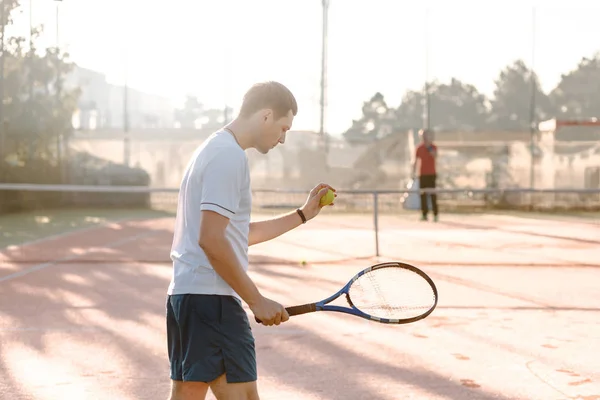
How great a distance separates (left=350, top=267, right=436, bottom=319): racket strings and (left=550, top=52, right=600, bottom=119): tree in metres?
22.5

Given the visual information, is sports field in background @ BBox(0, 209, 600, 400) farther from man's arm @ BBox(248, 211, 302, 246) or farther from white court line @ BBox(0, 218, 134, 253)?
man's arm @ BBox(248, 211, 302, 246)

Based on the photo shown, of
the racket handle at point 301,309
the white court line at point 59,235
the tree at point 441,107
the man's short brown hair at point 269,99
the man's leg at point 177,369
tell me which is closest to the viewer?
the man's short brown hair at point 269,99

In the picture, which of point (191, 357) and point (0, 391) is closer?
point (191, 357)

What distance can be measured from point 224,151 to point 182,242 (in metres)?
0.40

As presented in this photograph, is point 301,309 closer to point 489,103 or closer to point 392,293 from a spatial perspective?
point 392,293

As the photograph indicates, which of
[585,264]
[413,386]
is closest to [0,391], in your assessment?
[413,386]

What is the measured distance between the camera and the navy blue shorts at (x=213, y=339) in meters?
3.74

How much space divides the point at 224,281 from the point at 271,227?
750mm

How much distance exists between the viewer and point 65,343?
278 inches

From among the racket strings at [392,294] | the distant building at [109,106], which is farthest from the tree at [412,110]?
the racket strings at [392,294]

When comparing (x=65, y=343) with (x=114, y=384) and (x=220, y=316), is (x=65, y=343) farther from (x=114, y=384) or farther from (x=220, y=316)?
(x=220, y=316)

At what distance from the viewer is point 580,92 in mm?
30609

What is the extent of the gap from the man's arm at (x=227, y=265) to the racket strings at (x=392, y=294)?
103 centimetres

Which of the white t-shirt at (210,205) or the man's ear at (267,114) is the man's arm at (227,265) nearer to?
the white t-shirt at (210,205)
